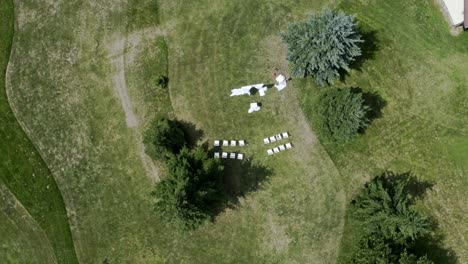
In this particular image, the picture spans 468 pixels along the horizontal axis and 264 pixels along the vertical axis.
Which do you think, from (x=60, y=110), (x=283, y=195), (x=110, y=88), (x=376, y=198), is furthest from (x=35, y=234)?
(x=376, y=198)

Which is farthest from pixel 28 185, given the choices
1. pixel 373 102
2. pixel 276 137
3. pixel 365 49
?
pixel 365 49

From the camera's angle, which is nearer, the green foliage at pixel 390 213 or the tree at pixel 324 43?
the green foliage at pixel 390 213

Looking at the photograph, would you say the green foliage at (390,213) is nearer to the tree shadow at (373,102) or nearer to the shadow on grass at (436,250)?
the shadow on grass at (436,250)

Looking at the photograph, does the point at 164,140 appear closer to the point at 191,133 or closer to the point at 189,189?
the point at 191,133

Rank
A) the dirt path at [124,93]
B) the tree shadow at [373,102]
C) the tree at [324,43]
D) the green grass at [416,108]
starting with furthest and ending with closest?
the dirt path at [124,93] < the tree shadow at [373,102] < the green grass at [416,108] < the tree at [324,43]

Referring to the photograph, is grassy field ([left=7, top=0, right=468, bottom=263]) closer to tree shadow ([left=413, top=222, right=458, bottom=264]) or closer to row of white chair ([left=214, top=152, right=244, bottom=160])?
tree shadow ([left=413, top=222, right=458, bottom=264])

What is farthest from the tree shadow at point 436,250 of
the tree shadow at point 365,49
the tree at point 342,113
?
the tree shadow at point 365,49

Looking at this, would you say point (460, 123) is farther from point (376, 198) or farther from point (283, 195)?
point (283, 195)
